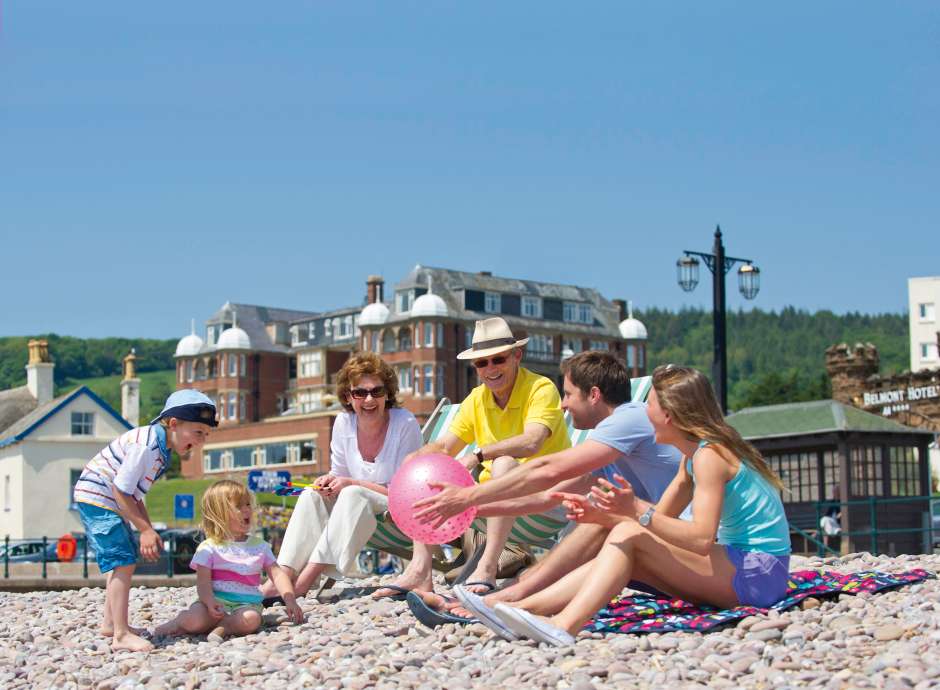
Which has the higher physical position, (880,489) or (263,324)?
(263,324)

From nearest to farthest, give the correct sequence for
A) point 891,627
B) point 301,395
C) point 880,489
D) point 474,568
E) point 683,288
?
1. point 891,627
2. point 474,568
3. point 683,288
4. point 880,489
5. point 301,395

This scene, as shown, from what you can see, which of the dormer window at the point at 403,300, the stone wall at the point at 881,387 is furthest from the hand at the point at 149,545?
the dormer window at the point at 403,300

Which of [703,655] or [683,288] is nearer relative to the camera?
[703,655]

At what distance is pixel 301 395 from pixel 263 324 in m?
9.02

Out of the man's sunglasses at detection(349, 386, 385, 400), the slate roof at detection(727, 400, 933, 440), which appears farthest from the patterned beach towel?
the slate roof at detection(727, 400, 933, 440)

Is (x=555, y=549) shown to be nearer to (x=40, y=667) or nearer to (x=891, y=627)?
(x=891, y=627)

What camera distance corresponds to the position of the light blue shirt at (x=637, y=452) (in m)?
6.28

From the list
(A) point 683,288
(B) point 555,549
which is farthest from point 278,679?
(A) point 683,288

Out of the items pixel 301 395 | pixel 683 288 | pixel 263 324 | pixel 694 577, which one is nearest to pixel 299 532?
pixel 694 577

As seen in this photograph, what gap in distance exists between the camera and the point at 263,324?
99.6 metres

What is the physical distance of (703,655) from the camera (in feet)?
17.6

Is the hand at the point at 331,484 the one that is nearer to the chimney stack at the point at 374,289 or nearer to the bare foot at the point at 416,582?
the bare foot at the point at 416,582

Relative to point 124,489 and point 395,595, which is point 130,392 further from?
point 124,489

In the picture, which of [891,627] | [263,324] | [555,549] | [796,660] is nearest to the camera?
[796,660]
